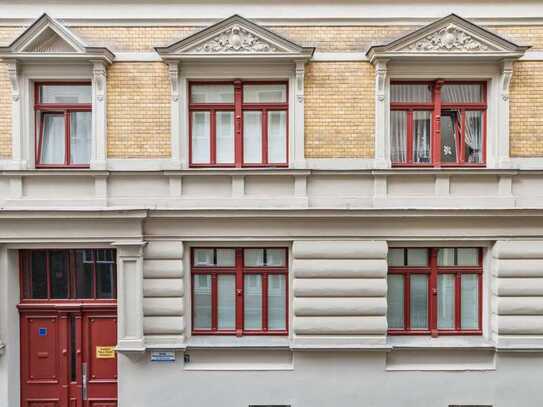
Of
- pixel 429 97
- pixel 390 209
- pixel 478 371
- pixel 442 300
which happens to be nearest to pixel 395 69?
pixel 429 97

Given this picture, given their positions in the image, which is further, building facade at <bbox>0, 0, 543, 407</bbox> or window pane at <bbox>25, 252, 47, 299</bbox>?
window pane at <bbox>25, 252, 47, 299</bbox>

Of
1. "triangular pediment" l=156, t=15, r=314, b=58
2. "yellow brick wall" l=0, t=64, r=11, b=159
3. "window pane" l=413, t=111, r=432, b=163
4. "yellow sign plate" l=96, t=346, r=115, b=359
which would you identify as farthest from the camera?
"yellow sign plate" l=96, t=346, r=115, b=359

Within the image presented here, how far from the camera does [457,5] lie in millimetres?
7973

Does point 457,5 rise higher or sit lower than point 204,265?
higher

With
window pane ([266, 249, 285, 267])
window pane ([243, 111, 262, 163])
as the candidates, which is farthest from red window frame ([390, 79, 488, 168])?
window pane ([266, 249, 285, 267])

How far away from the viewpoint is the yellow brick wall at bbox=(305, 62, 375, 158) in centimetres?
800

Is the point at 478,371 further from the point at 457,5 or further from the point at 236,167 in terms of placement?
the point at 457,5

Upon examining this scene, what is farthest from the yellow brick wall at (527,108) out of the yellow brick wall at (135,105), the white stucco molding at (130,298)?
the white stucco molding at (130,298)

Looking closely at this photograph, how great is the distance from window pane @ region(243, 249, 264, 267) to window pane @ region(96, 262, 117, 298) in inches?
105

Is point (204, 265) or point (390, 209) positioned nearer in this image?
point (390, 209)

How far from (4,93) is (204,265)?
501cm

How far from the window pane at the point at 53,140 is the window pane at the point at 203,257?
3207 millimetres

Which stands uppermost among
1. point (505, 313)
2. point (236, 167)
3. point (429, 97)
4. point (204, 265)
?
point (429, 97)

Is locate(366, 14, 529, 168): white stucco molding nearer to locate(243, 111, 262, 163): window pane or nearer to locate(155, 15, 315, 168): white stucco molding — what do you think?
locate(155, 15, 315, 168): white stucco molding
